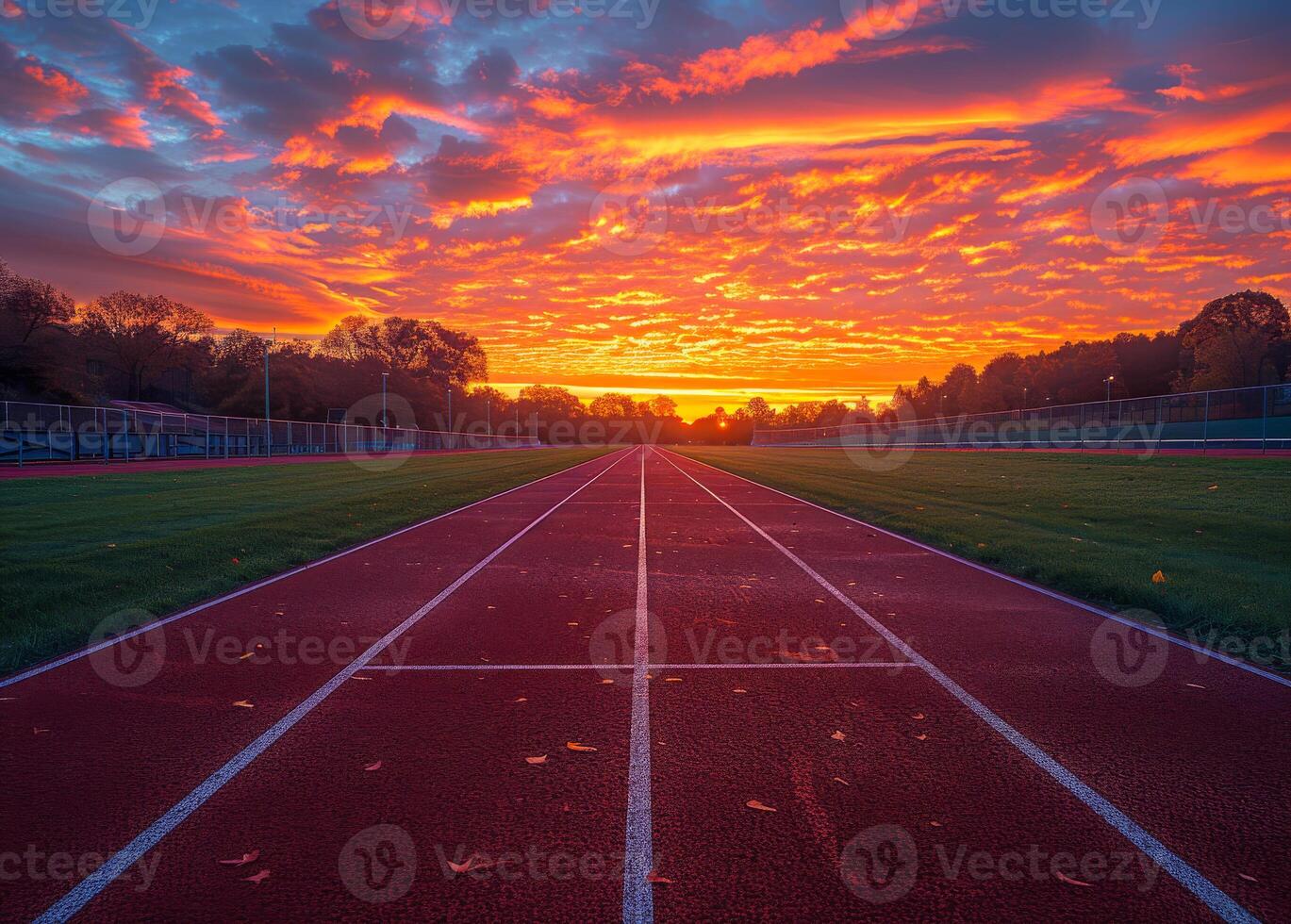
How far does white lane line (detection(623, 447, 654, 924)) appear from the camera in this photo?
306 cm

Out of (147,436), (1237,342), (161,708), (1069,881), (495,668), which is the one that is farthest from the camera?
(1237,342)

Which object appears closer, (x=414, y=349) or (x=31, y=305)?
(x=31, y=305)

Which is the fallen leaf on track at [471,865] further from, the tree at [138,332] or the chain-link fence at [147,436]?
the tree at [138,332]

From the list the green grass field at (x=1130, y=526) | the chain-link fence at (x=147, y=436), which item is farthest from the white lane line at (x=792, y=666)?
the chain-link fence at (x=147, y=436)

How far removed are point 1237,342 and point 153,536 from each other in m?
88.7

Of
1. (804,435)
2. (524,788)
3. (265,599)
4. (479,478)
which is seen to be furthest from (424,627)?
(804,435)

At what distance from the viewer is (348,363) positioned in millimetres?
98500

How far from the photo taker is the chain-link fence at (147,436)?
31000mm

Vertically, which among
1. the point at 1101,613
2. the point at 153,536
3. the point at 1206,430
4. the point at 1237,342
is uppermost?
the point at 1237,342

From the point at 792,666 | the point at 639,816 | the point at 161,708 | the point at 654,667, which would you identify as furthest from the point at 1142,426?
the point at 161,708

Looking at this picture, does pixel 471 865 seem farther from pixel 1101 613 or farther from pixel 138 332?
pixel 138 332

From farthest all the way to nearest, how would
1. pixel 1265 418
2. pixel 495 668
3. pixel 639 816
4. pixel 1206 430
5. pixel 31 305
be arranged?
1. pixel 31 305
2. pixel 1206 430
3. pixel 1265 418
4. pixel 495 668
5. pixel 639 816

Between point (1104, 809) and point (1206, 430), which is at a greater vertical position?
point (1206, 430)

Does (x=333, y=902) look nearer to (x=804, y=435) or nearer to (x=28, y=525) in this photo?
(x=28, y=525)
